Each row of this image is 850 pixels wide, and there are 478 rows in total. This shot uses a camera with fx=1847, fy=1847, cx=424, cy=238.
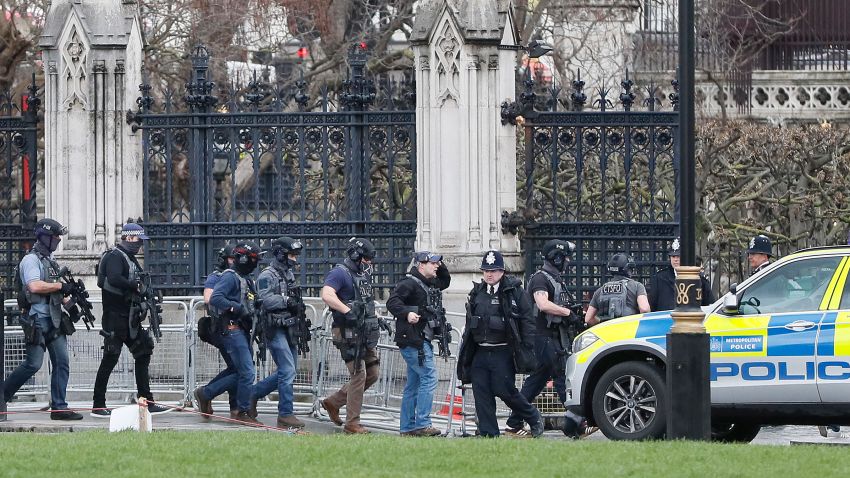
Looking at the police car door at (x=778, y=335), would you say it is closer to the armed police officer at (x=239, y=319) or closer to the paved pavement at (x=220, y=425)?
the paved pavement at (x=220, y=425)

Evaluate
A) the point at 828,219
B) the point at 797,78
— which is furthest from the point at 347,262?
the point at 797,78

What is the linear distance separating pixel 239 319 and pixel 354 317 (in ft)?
4.16

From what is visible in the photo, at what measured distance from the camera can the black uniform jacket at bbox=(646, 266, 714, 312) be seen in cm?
1692

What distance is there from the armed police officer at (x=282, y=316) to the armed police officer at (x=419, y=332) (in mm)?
1056

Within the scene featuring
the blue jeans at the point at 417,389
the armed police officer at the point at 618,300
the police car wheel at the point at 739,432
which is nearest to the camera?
the police car wheel at the point at 739,432

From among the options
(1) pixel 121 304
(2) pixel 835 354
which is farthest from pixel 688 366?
(1) pixel 121 304

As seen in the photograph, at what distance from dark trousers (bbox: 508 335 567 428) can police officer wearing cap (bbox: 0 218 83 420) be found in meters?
4.15

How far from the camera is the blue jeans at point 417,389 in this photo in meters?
15.8

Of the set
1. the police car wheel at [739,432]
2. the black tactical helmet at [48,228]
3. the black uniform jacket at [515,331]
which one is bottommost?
the police car wheel at [739,432]

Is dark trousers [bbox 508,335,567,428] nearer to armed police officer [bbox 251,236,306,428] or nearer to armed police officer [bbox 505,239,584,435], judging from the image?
armed police officer [bbox 505,239,584,435]

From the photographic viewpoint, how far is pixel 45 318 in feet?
55.0

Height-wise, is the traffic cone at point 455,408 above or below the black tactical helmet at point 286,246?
below

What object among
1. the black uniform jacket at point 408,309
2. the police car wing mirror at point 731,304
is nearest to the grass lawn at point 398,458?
the police car wing mirror at point 731,304

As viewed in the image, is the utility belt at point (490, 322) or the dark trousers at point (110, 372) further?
the dark trousers at point (110, 372)
